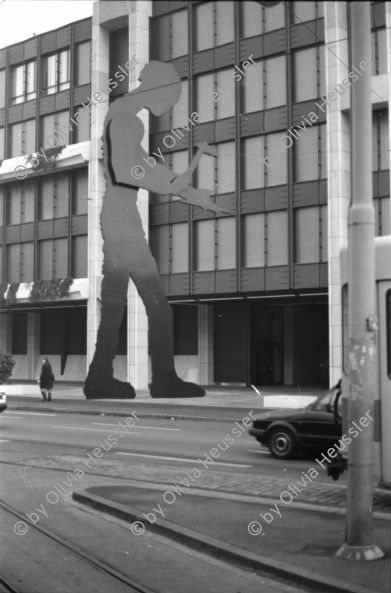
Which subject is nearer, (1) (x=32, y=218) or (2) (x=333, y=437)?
(1) (x=32, y=218)

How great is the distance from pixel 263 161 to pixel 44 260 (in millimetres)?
3035

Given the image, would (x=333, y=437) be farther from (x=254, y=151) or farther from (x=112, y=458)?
(x=254, y=151)

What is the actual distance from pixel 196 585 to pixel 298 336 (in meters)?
30.6

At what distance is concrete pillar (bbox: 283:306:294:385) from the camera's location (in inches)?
1454

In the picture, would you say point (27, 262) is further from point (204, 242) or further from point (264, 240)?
point (264, 240)

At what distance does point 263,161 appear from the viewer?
8.72 m

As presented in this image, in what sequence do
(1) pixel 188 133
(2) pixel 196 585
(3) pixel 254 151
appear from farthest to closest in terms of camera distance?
(3) pixel 254 151
(2) pixel 196 585
(1) pixel 188 133

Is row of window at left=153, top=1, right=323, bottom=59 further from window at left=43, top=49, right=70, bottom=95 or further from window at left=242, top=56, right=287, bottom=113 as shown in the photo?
window at left=242, top=56, right=287, bottom=113

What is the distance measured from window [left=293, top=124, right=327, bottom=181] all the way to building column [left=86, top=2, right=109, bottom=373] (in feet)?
20.1

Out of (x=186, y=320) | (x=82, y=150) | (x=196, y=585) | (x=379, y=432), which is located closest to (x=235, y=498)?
(x=379, y=432)

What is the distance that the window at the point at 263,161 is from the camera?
809 centimetres

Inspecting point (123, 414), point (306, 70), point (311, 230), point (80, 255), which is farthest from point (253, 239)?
point (123, 414)

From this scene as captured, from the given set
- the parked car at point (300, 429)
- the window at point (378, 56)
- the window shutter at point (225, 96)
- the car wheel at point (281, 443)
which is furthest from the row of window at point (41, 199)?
the window at point (378, 56)

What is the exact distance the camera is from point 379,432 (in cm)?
899
